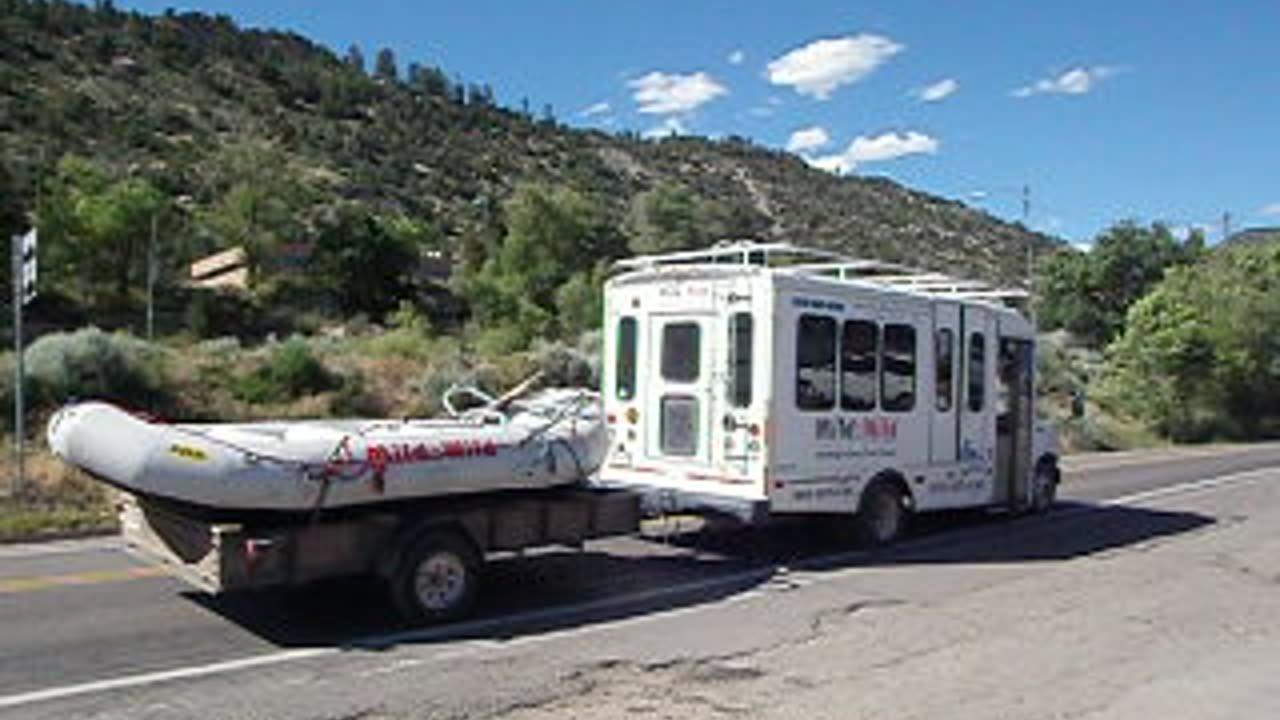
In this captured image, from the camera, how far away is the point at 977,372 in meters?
15.5

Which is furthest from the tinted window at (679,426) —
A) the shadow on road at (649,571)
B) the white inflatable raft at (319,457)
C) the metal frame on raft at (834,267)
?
the white inflatable raft at (319,457)

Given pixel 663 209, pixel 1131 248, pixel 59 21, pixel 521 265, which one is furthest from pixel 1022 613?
pixel 59 21

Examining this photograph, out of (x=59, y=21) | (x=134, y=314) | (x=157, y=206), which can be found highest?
(x=59, y=21)

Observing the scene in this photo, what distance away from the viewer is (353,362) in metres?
31.0

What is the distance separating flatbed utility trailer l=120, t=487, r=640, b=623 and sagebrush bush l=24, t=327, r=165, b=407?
1553 centimetres

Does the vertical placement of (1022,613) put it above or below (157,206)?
below

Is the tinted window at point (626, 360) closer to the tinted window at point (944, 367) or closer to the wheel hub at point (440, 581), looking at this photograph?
the tinted window at point (944, 367)

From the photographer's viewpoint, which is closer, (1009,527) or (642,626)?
(642,626)

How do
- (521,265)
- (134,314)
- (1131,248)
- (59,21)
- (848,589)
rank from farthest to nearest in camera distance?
(59,21) < (1131,248) < (521,265) < (134,314) < (848,589)

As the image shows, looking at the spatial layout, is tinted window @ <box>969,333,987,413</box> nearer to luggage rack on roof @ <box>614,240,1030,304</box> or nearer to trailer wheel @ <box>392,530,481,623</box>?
luggage rack on roof @ <box>614,240,1030,304</box>

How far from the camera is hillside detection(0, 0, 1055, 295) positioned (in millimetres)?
72375

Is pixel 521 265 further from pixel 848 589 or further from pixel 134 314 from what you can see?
pixel 848 589

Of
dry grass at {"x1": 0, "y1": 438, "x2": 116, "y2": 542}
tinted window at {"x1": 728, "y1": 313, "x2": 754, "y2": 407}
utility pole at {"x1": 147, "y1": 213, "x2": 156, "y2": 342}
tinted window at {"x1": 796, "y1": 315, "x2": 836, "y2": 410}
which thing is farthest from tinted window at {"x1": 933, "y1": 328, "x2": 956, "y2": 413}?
utility pole at {"x1": 147, "y1": 213, "x2": 156, "y2": 342}

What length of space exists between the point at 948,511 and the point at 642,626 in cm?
728
